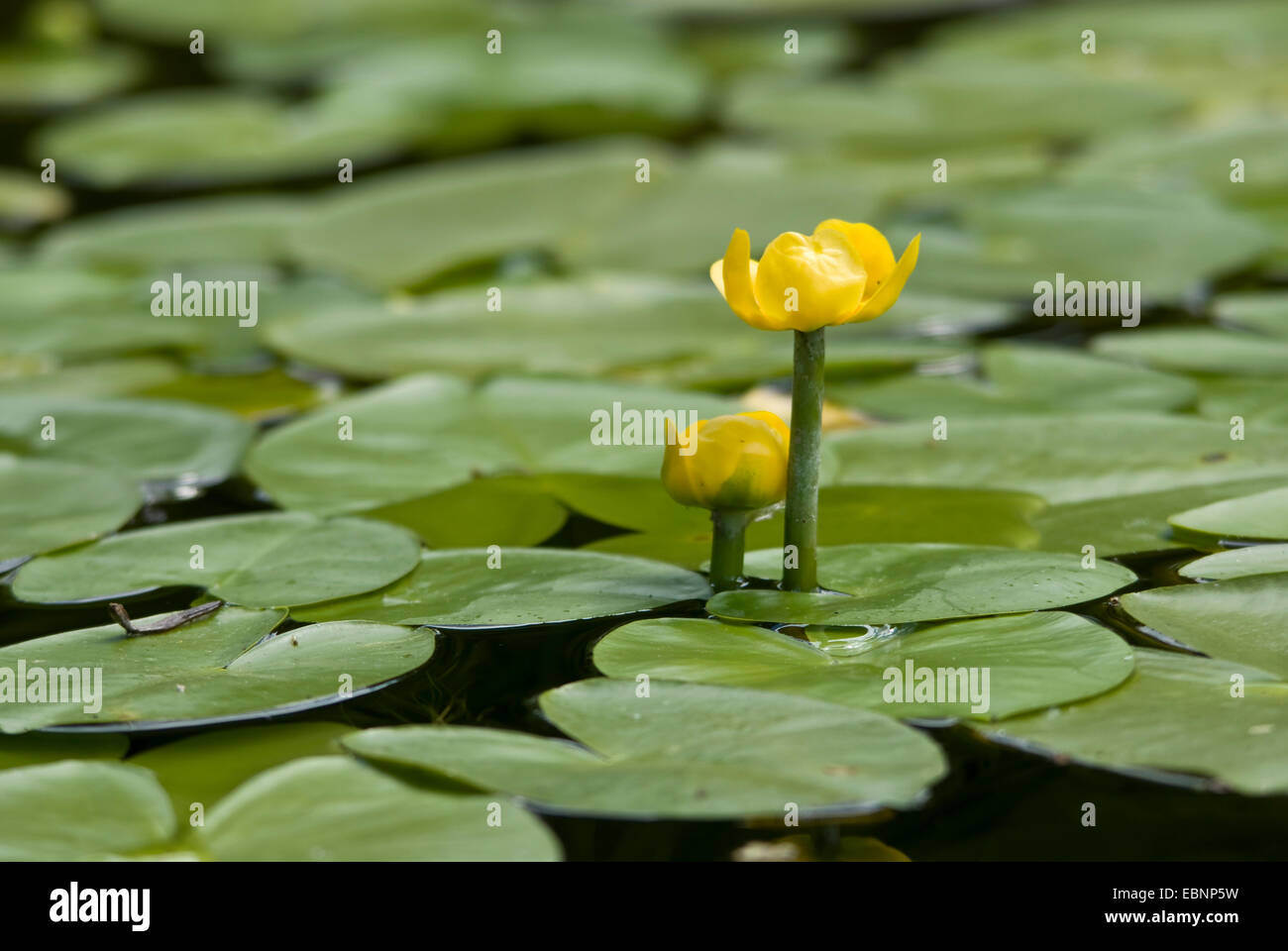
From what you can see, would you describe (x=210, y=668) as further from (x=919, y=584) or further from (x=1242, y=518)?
(x=1242, y=518)

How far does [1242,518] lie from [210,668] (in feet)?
2.94

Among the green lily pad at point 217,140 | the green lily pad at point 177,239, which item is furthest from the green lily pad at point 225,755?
the green lily pad at point 217,140

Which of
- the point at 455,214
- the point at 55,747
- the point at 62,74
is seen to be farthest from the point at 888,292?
the point at 62,74

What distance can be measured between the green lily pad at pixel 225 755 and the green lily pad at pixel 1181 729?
18.9 inches

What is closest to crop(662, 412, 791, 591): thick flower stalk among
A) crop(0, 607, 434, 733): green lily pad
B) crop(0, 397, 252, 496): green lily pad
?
crop(0, 607, 434, 733): green lily pad

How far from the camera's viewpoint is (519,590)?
3.80 feet

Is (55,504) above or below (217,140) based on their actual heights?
below

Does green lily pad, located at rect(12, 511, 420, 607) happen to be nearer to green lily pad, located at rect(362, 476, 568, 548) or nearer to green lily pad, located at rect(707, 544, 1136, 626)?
green lily pad, located at rect(362, 476, 568, 548)

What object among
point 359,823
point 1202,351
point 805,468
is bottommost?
point 359,823

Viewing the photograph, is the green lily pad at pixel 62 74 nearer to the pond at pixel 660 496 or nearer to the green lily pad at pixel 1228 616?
the pond at pixel 660 496

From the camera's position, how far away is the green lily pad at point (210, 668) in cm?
99
